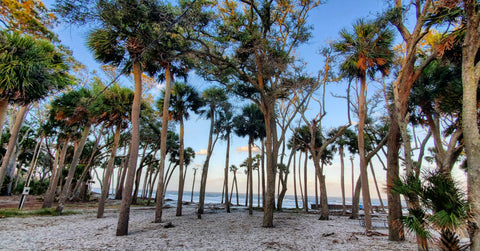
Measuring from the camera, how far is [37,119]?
19359 millimetres

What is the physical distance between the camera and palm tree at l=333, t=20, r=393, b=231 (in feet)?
29.6

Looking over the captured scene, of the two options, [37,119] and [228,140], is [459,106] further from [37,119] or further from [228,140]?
[37,119]

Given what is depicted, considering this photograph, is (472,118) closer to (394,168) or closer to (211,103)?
(394,168)

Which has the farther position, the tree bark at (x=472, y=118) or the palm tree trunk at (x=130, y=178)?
the palm tree trunk at (x=130, y=178)

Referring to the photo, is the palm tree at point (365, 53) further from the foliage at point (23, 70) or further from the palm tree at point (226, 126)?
the foliage at point (23, 70)

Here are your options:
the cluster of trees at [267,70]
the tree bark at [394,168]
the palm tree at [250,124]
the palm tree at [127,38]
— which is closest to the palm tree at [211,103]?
the cluster of trees at [267,70]

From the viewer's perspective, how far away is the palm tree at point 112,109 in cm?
1166

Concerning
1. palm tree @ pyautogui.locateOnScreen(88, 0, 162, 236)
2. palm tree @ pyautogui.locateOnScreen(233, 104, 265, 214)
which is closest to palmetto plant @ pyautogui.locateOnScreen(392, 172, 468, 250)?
palm tree @ pyautogui.locateOnScreen(88, 0, 162, 236)

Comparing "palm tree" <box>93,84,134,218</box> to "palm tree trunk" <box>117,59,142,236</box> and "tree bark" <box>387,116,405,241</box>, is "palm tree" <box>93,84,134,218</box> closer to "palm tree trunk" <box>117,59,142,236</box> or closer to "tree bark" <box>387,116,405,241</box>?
"palm tree trunk" <box>117,59,142,236</box>

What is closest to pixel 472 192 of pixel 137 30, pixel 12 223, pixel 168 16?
pixel 168 16

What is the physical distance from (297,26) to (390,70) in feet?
17.7

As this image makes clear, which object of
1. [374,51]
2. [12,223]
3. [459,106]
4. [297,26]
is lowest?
[12,223]

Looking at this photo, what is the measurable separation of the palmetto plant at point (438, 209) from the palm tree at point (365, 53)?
5.71m

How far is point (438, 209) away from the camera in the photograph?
12.7ft
